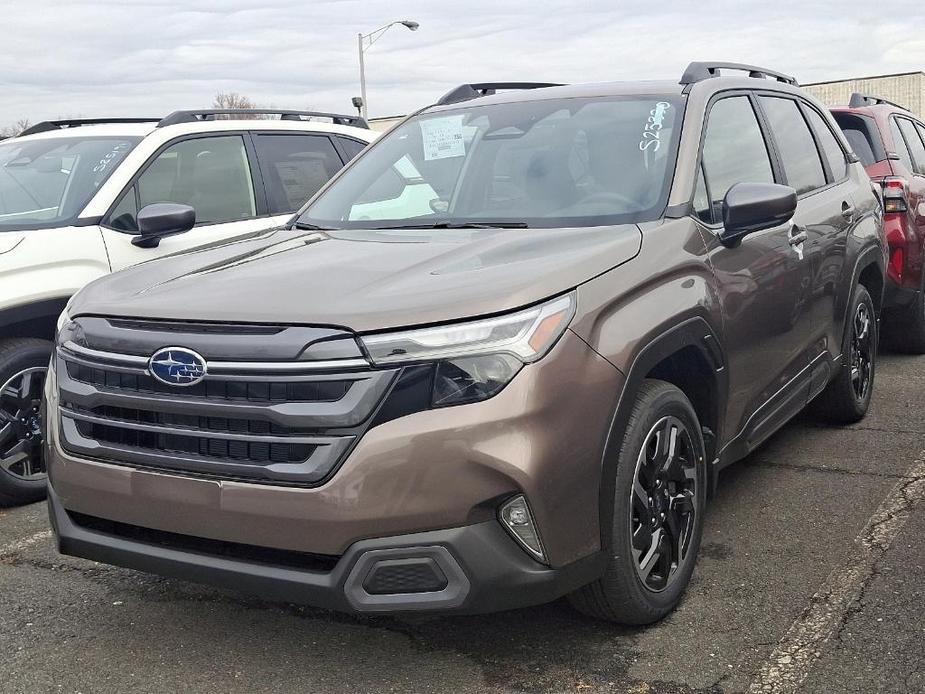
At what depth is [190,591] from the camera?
3.80 metres

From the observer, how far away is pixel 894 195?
7.23 m

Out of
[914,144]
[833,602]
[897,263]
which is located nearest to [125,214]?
[833,602]

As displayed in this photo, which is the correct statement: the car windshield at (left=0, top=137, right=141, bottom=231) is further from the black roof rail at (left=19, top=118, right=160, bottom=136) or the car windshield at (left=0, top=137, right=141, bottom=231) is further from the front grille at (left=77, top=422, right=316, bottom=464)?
the front grille at (left=77, top=422, right=316, bottom=464)

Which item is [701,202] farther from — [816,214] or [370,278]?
[370,278]

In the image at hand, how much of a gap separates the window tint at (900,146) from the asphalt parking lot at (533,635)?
4.25 m

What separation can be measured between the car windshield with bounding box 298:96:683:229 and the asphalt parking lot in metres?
1.34

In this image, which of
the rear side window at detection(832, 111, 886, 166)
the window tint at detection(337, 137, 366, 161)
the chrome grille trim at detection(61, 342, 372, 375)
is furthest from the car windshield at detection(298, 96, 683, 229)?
the rear side window at detection(832, 111, 886, 166)

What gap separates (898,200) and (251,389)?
5.73 metres

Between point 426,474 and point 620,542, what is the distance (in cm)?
71

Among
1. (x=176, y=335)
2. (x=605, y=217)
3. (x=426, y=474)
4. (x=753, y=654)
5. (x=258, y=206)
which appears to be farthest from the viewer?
(x=258, y=206)

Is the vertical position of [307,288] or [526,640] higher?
[307,288]

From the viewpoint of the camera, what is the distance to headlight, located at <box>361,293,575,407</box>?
2734mm

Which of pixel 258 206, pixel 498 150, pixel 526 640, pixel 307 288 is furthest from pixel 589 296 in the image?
pixel 258 206

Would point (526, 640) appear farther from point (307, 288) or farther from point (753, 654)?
point (307, 288)
